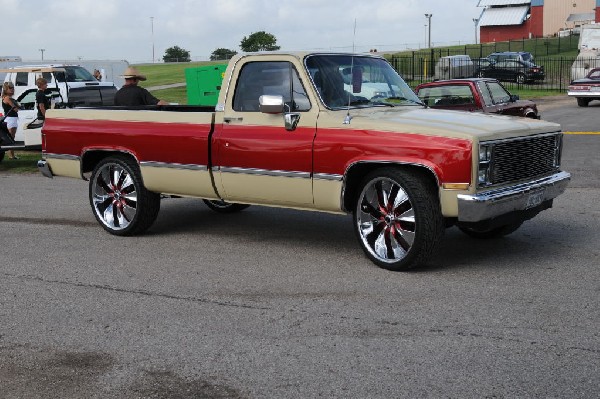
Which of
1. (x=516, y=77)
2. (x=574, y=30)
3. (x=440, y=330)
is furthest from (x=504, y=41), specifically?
(x=440, y=330)

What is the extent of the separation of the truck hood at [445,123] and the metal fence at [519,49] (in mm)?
35520

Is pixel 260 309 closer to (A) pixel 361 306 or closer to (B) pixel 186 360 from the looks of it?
(A) pixel 361 306

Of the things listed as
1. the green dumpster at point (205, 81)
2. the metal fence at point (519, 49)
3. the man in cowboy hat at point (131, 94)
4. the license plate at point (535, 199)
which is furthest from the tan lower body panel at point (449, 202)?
the metal fence at point (519, 49)

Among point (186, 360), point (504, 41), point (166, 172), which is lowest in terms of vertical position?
point (186, 360)

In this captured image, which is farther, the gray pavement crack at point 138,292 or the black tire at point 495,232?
the black tire at point 495,232

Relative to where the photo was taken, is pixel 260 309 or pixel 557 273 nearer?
pixel 260 309

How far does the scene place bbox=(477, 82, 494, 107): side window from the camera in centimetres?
1665

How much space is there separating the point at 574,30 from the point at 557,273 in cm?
9004

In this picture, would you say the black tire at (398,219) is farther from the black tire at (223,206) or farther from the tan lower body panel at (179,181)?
the black tire at (223,206)

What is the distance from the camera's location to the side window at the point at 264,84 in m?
7.99

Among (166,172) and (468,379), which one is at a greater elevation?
(166,172)

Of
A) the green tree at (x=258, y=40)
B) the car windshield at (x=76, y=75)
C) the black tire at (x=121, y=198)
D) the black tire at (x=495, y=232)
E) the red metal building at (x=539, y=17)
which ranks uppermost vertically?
the red metal building at (x=539, y=17)

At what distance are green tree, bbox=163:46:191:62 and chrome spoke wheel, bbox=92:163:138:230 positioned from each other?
329 ft

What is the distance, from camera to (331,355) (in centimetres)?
517
